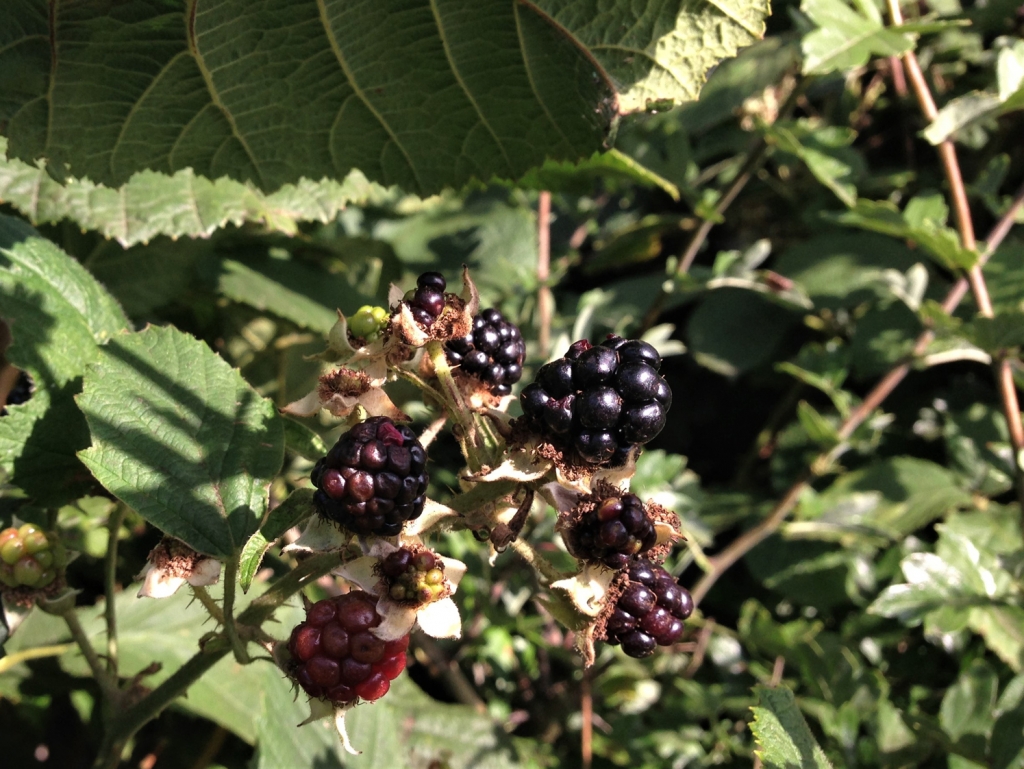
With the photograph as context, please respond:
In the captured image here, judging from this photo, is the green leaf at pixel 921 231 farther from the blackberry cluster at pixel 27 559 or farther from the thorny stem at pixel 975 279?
the blackberry cluster at pixel 27 559

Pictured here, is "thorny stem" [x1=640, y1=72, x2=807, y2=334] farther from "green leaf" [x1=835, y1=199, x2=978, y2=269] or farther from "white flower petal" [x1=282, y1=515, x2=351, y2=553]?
"white flower petal" [x1=282, y1=515, x2=351, y2=553]

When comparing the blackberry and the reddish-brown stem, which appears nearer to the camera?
the blackberry

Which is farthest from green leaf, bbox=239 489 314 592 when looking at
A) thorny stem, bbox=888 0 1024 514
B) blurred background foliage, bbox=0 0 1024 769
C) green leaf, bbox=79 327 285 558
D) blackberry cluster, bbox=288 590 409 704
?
thorny stem, bbox=888 0 1024 514

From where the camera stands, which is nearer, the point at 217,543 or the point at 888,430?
the point at 217,543

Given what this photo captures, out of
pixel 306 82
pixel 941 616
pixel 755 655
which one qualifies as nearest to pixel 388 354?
pixel 306 82

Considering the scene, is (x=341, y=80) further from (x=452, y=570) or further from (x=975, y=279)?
(x=975, y=279)

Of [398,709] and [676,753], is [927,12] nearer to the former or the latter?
[676,753]
